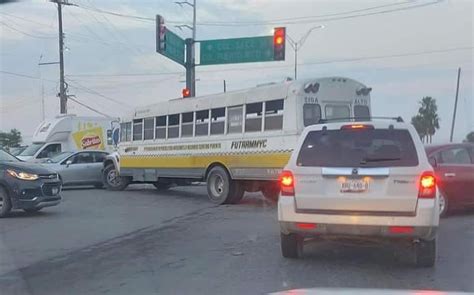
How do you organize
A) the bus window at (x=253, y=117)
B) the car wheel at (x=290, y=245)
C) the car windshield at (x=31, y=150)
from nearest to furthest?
the car wheel at (x=290, y=245)
the bus window at (x=253, y=117)
the car windshield at (x=31, y=150)

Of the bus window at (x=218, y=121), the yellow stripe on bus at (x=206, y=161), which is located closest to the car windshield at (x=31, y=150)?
the yellow stripe on bus at (x=206, y=161)

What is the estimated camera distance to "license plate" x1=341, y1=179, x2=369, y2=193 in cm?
726

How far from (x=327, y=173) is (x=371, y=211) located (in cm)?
67

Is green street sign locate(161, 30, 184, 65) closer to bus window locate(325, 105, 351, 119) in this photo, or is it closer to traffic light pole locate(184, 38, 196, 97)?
traffic light pole locate(184, 38, 196, 97)

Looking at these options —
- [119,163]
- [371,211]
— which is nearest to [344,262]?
[371,211]

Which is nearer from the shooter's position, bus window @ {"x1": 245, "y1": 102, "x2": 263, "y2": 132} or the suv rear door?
the suv rear door

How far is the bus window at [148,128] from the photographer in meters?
19.1

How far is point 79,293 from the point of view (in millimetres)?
6641

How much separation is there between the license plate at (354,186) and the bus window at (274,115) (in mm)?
7256

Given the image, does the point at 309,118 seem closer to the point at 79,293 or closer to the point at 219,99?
the point at 219,99

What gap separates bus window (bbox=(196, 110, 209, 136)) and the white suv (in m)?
9.13

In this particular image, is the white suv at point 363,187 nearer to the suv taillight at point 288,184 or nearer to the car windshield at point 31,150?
the suv taillight at point 288,184

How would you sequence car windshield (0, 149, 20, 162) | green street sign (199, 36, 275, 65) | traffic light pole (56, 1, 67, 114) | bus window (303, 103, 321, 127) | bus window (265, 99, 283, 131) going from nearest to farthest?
1. car windshield (0, 149, 20, 162)
2. bus window (303, 103, 321, 127)
3. bus window (265, 99, 283, 131)
4. green street sign (199, 36, 275, 65)
5. traffic light pole (56, 1, 67, 114)

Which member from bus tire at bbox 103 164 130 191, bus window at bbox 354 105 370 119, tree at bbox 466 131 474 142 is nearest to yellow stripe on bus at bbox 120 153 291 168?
bus tire at bbox 103 164 130 191
